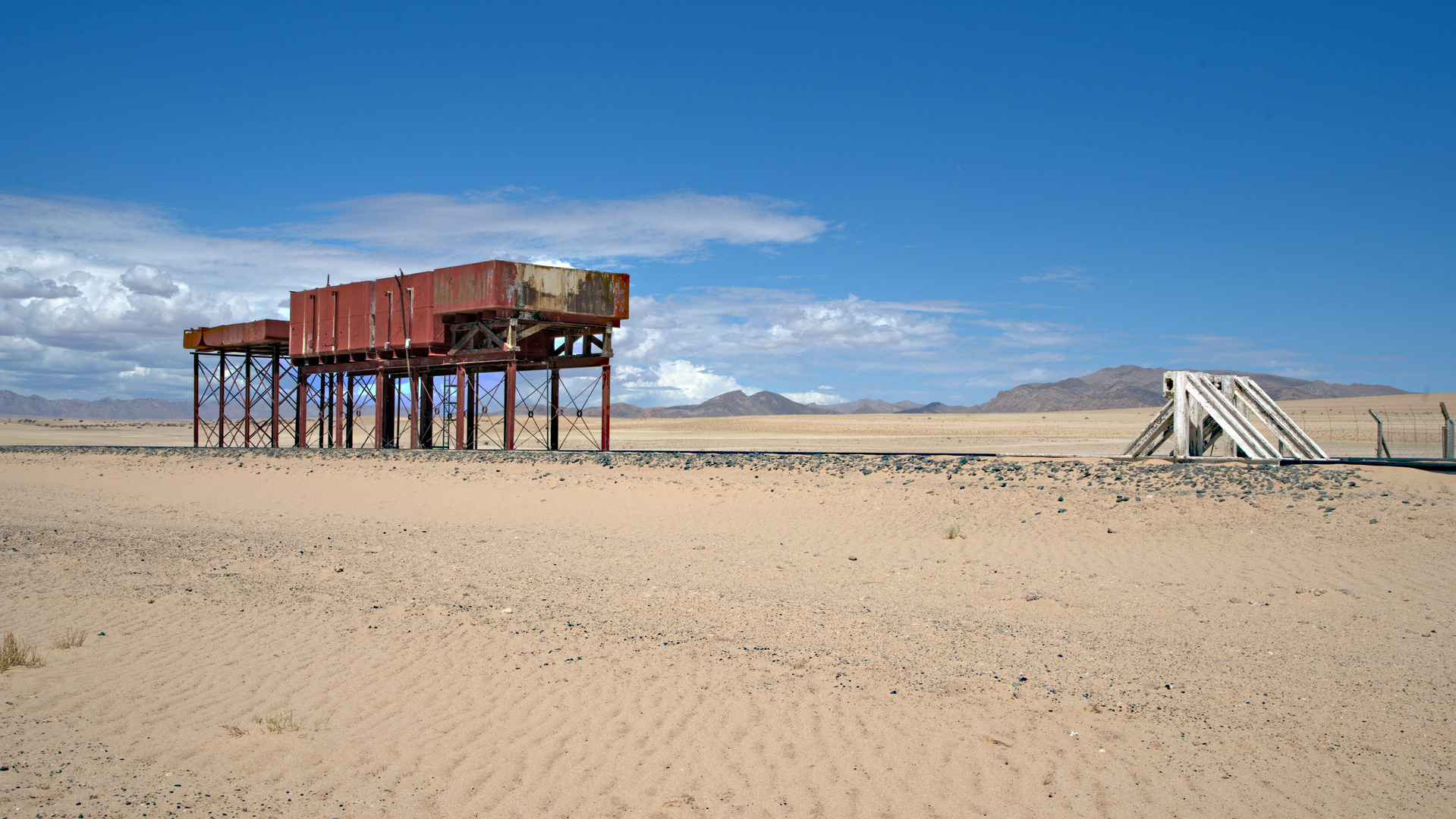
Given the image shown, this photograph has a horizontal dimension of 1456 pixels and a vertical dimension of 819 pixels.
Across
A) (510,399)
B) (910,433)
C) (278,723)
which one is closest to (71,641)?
(278,723)

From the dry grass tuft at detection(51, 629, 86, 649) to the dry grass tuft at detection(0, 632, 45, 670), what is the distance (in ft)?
1.04

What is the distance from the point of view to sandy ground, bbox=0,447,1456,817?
4941 mm

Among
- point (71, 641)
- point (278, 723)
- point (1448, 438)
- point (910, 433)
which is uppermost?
point (1448, 438)

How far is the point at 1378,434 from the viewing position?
21.6 metres

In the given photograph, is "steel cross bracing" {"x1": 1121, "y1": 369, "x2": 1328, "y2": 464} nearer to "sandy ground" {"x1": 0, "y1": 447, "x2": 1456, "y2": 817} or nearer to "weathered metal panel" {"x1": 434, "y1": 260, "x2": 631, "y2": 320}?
"sandy ground" {"x1": 0, "y1": 447, "x2": 1456, "y2": 817}

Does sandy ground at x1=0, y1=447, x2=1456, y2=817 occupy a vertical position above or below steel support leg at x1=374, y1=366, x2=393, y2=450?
below

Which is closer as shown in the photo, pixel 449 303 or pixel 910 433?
pixel 449 303

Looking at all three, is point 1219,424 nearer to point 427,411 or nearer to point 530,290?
point 530,290

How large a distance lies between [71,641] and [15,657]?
2.14 ft

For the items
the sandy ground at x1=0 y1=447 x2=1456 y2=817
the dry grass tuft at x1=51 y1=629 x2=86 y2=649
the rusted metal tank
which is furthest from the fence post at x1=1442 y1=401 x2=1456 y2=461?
the rusted metal tank

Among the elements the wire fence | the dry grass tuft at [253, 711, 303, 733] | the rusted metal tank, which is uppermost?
the rusted metal tank

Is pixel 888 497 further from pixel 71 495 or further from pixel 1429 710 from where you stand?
pixel 71 495

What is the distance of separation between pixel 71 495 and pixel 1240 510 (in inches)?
940

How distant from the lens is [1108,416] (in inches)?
3329
